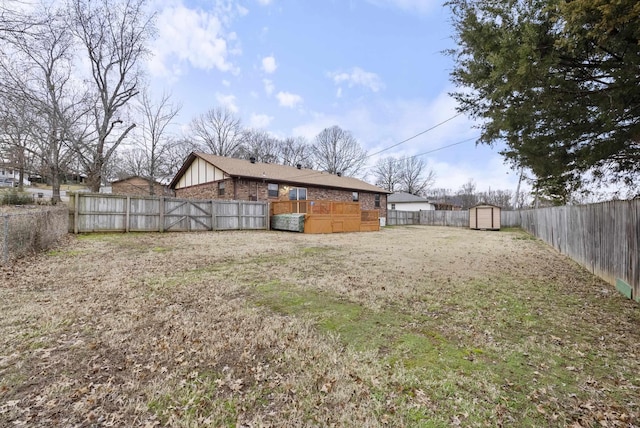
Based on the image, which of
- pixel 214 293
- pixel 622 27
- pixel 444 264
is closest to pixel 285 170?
pixel 444 264

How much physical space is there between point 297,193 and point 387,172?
33280 millimetres

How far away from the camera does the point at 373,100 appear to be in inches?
800

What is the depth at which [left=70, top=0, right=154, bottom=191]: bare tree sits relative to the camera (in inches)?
739

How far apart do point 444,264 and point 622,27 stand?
558 cm

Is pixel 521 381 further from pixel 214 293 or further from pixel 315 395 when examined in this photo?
pixel 214 293

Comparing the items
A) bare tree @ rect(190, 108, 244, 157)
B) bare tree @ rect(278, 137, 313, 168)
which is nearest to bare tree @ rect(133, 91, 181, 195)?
bare tree @ rect(190, 108, 244, 157)

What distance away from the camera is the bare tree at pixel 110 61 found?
18766 mm

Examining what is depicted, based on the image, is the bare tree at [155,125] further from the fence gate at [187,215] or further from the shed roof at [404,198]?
the shed roof at [404,198]

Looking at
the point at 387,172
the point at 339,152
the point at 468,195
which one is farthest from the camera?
the point at 468,195

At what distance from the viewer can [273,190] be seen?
19.8 meters

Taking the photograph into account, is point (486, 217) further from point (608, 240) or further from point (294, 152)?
point (294, 152)

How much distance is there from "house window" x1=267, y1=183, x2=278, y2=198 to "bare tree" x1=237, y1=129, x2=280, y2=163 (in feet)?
66.3

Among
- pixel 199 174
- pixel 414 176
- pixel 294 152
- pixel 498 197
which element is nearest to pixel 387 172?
pixel 414 176

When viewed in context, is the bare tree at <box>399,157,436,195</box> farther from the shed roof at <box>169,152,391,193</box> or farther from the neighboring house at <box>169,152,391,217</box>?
the neighboring house at <box>169,152,391,217</box>
